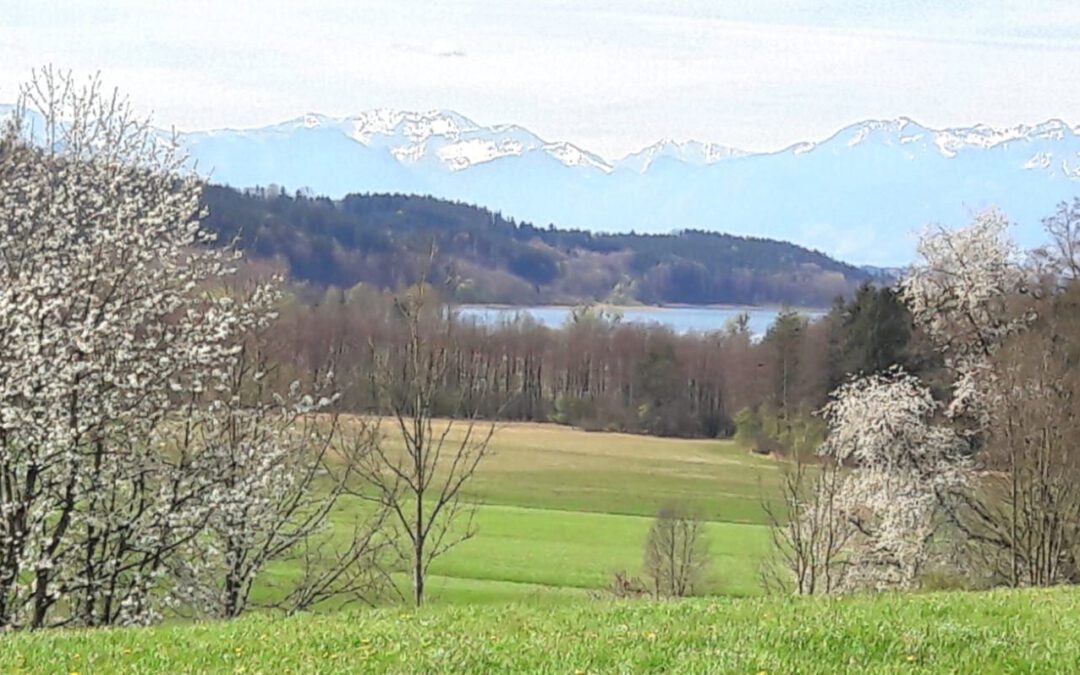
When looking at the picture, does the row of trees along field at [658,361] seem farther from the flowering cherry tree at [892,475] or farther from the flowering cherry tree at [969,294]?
the flowering cherry tree at [892,475]

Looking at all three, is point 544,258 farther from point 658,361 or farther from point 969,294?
point 969,294

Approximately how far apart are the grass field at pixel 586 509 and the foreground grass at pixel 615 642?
11731mm

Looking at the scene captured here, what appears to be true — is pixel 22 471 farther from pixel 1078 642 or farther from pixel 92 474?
pixel 1078 642

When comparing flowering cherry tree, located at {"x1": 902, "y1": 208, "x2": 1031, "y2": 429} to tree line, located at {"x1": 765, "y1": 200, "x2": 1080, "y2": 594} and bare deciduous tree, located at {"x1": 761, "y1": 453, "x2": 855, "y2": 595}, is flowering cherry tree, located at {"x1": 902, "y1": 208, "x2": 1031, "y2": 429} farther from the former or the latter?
bare deciduous tree, located at {"x1": 761, "y1": 453, "x2": 855, "y2": 595}

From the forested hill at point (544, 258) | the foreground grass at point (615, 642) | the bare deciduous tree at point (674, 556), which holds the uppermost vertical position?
the forested hill at point (544, 258)

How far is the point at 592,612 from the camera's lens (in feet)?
33.5

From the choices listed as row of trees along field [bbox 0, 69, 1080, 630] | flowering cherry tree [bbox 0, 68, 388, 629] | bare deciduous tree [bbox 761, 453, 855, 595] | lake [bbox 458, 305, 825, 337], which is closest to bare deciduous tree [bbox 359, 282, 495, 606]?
row of trees along field [bbox 0, 69, 1080, 630]

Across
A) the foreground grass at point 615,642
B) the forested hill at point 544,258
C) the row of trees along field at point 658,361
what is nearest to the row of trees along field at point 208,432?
the foreground grass at point 615,642

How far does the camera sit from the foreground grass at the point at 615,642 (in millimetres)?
7367

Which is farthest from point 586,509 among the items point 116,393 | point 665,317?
point 665,317

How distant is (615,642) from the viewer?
318 inches

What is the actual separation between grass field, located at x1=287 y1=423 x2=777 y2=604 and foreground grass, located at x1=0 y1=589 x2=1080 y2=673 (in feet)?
38.5

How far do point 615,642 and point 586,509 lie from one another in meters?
41.1

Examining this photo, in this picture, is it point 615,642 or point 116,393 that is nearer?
point 615,642
